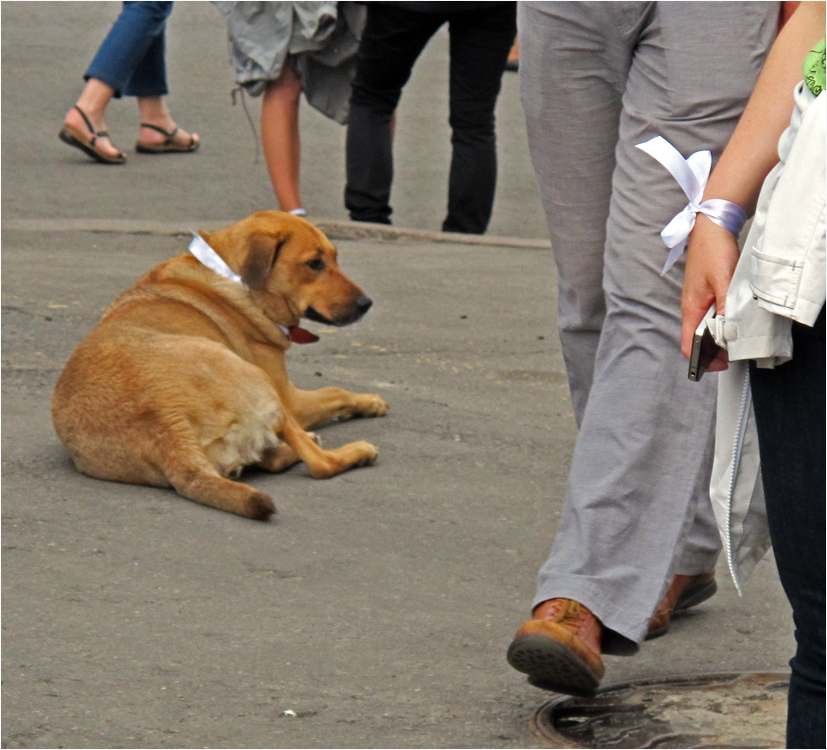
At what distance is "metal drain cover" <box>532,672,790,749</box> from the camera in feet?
8.52

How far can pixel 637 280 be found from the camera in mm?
2777

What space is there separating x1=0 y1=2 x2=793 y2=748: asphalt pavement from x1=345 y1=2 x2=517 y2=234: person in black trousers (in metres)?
→ 0.47

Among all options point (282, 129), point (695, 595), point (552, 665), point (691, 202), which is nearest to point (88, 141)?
point (282, 129)

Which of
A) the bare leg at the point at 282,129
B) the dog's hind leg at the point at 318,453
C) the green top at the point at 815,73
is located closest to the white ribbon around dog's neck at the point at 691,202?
the green top at the point at 815,73

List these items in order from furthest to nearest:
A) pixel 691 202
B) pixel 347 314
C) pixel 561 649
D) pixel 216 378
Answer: pixel 347 314, pixel 216 378, pixel 561 649, pixel 691 202

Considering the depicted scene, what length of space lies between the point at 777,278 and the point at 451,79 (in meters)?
5.67

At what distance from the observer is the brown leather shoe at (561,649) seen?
8.25 ft

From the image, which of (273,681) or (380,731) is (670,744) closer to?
(380,731)

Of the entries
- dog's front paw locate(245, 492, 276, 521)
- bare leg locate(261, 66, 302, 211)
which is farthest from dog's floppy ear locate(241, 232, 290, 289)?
bare leg locate(261, 66, 302, 211)

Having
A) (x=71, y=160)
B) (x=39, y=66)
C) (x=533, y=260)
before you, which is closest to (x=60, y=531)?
(x=533, y=260)

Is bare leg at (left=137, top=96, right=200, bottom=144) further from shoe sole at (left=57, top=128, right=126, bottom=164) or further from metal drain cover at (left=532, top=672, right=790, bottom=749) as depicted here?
metal drain cover at (left=532, top=672, right=790, bottom=749)

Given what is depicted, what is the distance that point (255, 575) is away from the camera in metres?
3.36

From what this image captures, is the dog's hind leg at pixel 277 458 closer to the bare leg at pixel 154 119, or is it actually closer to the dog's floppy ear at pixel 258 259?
the dog's floppy ear at pixel 258 259

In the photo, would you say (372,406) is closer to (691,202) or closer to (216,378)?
(216,378)
